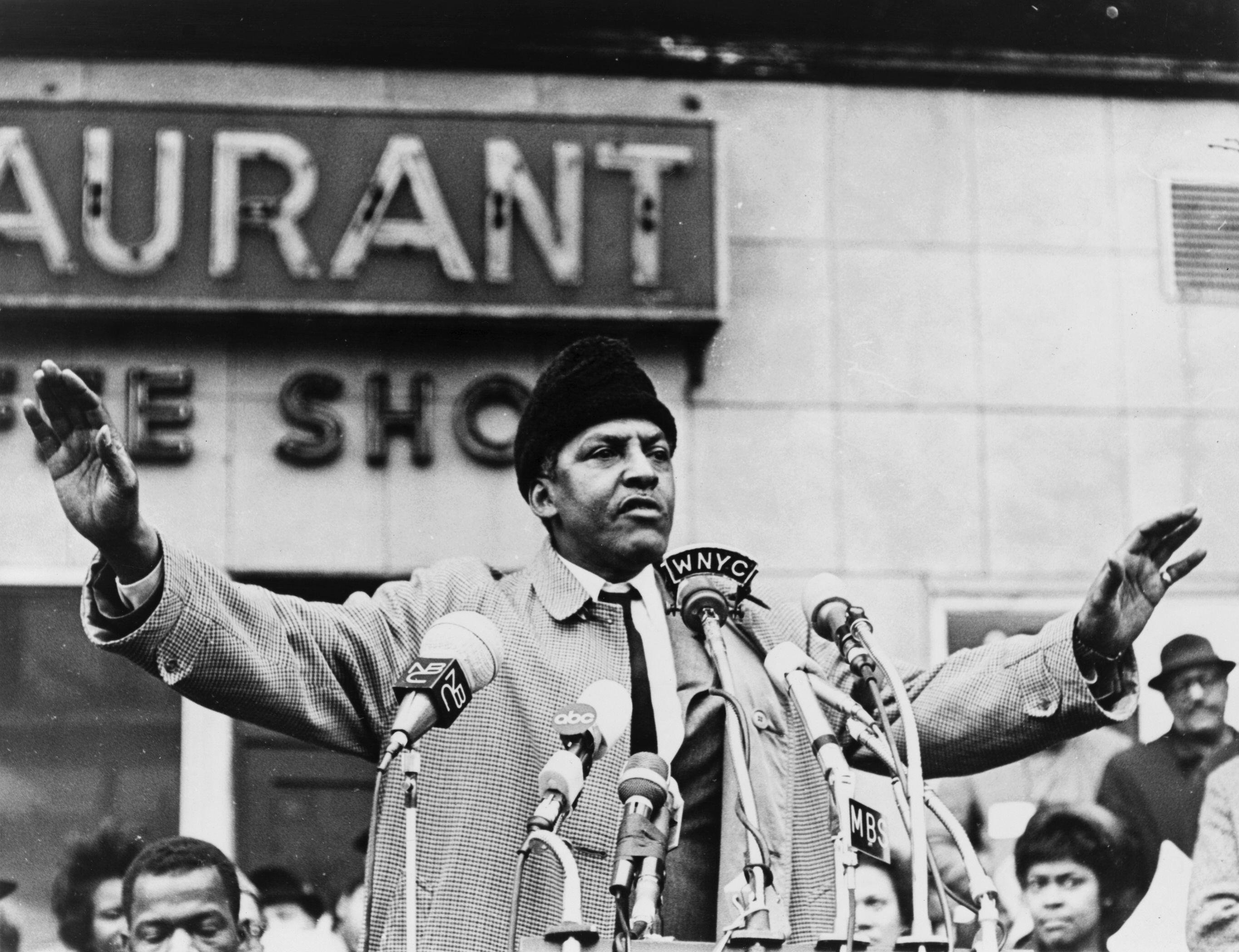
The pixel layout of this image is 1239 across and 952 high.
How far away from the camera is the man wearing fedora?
8.16 meters

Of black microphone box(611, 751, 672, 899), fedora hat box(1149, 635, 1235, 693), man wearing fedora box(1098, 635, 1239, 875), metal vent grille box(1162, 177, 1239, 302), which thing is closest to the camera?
black microphone box(611, 751, 672, 899)

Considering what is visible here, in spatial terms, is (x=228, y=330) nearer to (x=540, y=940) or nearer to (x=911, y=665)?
(x=911, y=665)

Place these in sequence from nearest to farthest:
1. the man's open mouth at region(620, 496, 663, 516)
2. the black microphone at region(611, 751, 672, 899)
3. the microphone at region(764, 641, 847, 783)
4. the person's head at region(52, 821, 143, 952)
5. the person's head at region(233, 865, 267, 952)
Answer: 1. the black microphone at region(611, 751, 672, 899)
2. the microphone at region(764, 641, 847, 783)
3. the man's open mouth at region(620, 496, 663, 516)
4. the person's head at region(233, 865, 267, 952)
5. the person's head at region(52, 821, 143, 952)

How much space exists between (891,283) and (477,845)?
5.34 m

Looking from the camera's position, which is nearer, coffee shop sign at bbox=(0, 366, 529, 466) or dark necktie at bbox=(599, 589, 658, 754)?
A: dark necktie at bbox=(599, 589, 658, 754)

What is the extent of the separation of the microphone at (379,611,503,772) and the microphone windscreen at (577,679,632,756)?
0.18m

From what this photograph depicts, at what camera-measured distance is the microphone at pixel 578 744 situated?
10.0 ft

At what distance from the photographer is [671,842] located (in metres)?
3.13

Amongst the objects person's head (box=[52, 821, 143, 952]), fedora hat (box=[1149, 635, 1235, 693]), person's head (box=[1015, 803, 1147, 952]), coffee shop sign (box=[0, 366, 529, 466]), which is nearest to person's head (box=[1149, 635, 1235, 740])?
fedora hat (box=[1149, 635, 1235, 693])

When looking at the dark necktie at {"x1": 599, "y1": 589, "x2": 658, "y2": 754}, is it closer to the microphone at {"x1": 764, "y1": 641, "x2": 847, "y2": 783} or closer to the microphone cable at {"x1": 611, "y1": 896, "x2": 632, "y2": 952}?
the microphone at {"x1": 764, "y1": 641, "x2": 847, "y2": 783}

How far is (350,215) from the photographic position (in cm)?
841

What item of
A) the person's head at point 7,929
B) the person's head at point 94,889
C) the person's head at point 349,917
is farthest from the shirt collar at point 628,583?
the person's head at point 7,929

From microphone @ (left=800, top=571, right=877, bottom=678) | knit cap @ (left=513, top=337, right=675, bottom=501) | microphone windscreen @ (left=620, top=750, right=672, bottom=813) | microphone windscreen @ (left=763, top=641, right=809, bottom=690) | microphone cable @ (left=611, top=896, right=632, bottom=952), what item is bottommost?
microphone cable @ (left=611, top=896, right=632, bottom=952)

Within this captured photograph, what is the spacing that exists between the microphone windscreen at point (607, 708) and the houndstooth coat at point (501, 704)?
0.56 meters
